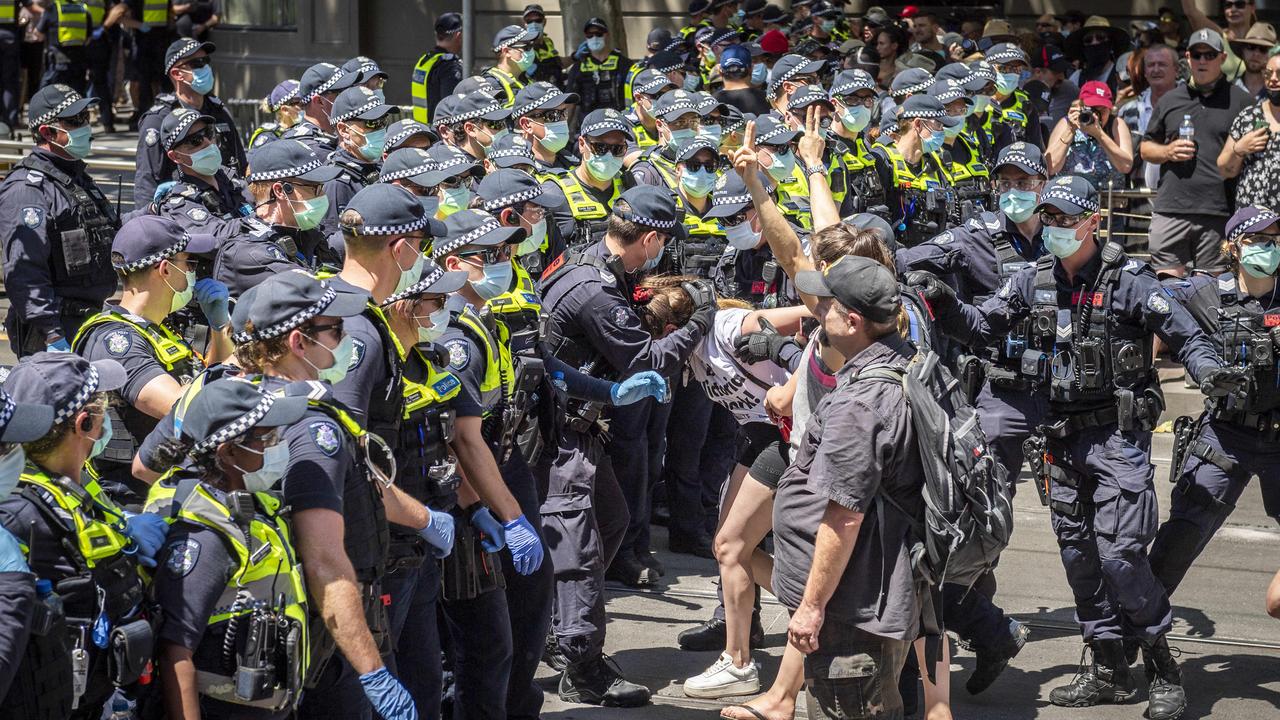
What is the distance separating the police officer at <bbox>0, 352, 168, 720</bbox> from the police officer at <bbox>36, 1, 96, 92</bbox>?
14.9 meters

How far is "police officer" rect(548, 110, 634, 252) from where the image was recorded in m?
8.66

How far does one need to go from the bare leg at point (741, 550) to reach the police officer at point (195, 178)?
3.02 m

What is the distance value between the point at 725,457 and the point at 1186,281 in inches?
113

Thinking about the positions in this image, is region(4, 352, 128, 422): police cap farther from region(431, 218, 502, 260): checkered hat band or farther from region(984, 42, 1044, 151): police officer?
region(984, 42, 1044, 151): police officer

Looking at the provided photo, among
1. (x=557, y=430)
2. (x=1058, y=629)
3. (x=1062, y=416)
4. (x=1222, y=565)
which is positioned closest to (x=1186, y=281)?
(x=1062, y=416)

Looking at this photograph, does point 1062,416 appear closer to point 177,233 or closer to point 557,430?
point 557,430

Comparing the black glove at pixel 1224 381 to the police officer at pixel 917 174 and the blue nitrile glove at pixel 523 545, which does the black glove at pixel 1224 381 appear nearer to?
the blue nitrile glove at pixel 523 545

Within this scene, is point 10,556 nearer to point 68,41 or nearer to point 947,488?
point 947,488

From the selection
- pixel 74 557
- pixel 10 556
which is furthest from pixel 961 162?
pixel 10 556

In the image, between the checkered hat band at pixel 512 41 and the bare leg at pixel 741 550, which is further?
the checkered hat band at pixel 512 41

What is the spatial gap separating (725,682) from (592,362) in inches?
56.3

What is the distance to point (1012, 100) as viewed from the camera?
44.2ft

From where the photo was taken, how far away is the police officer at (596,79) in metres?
16.1

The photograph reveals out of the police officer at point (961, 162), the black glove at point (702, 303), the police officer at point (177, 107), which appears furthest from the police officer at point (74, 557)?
the police officer at point (961, 162)
